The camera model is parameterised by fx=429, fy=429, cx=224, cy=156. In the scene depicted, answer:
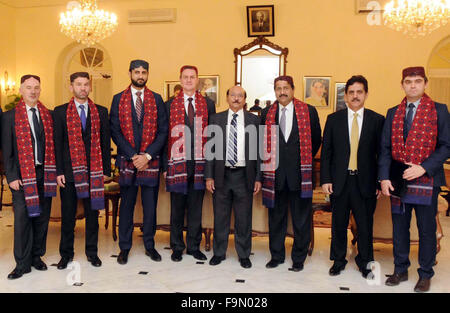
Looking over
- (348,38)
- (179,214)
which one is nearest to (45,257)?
(179,214)

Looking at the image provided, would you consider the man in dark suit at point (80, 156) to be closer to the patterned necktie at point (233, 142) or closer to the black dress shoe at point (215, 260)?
the black dress shoe at point (215, 260)

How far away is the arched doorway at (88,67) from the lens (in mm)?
9570

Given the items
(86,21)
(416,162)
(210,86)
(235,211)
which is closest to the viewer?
(416,162)

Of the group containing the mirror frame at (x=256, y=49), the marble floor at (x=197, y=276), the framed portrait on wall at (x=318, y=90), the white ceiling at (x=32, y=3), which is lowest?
the marble floor at (x=197, y=276)

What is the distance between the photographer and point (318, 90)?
8383 millimetres

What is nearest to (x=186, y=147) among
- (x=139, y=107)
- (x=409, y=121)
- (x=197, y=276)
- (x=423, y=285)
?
(x=139, y=107)

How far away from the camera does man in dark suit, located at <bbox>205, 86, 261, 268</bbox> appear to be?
12.7ft

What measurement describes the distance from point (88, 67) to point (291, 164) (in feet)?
24.7

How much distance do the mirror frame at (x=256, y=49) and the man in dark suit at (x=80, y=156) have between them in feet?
16.5

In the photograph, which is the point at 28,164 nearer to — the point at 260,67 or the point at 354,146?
the point at 354,146

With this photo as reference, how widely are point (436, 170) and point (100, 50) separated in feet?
26.9

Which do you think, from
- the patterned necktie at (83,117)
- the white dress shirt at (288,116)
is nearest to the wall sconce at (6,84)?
the patterned necktie at (83,117)

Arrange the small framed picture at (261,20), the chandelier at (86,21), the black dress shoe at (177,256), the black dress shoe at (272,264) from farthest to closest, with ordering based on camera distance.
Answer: the small framed picture at (261,20), the chandelier at (86,21), the black dress shoe at (177,256), the black dress shoe at (272,264)
